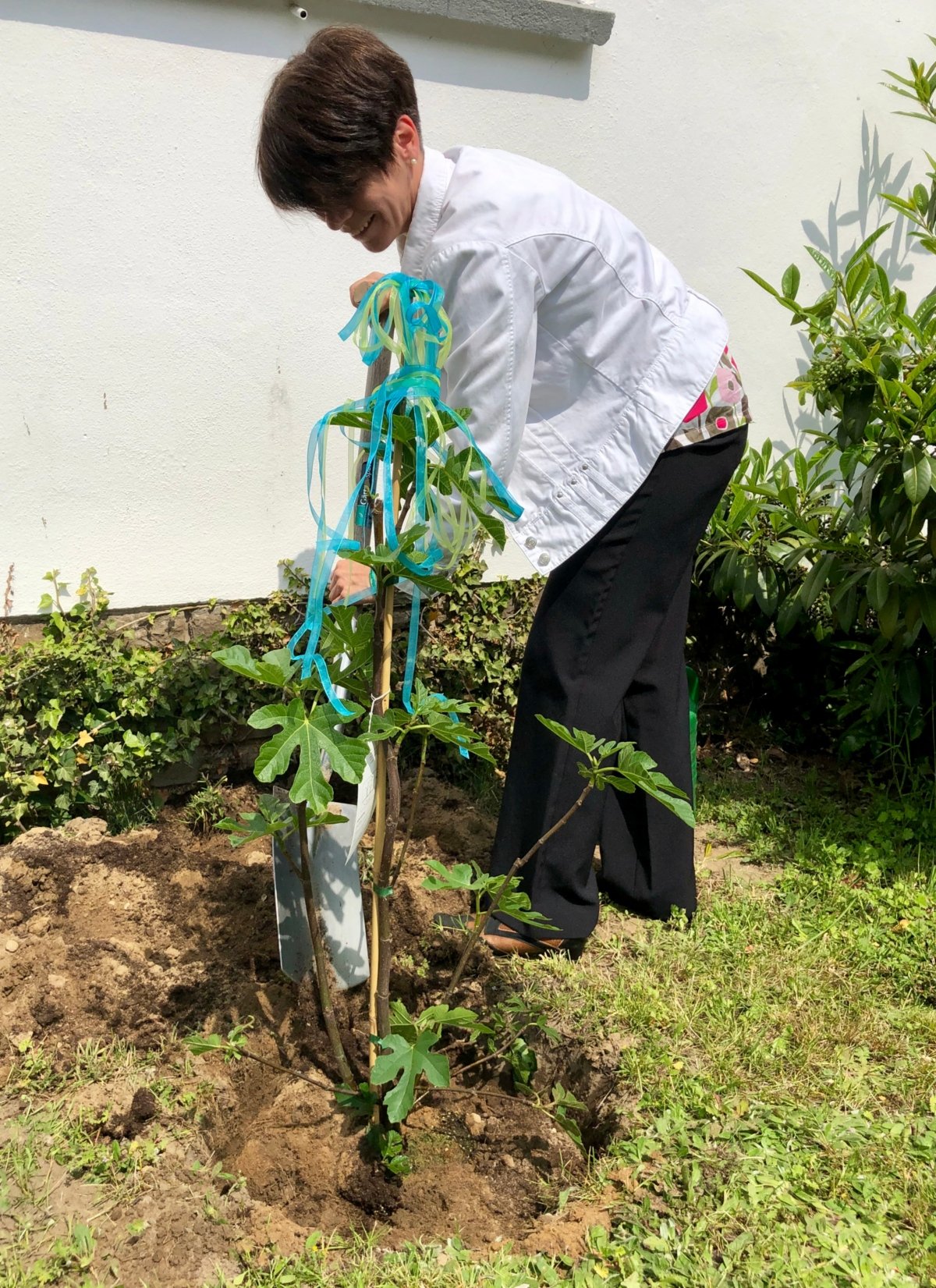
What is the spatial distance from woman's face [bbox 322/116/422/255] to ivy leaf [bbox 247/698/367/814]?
1.00m

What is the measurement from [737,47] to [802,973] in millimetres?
3008

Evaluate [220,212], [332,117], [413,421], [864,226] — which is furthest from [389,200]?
[864,226]

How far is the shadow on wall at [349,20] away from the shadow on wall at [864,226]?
1.09 metres

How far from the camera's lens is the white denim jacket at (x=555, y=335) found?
6.65 feet

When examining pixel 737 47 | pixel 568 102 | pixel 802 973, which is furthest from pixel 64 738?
pixel 737 47

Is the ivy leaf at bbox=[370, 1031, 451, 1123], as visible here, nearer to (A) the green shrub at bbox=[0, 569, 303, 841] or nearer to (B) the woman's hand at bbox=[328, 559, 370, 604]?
(B) the woman's hand at bbox=[328, 559, 370, 604]

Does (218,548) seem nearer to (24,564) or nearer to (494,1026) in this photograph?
(24,564)

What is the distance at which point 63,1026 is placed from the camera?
7.51ft

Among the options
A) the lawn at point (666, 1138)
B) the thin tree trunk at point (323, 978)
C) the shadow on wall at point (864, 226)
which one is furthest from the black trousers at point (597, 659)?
the shadow on wall at point (864, 226)

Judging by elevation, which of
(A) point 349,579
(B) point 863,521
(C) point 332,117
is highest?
(C) point 332,117

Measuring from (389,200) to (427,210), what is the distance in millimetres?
78

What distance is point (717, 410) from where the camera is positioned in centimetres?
242

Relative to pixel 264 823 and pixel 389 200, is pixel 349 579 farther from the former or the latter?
pixel 389 200

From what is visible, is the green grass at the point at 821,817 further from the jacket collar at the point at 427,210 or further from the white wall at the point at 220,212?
the jacket collar at the point at 427,210
